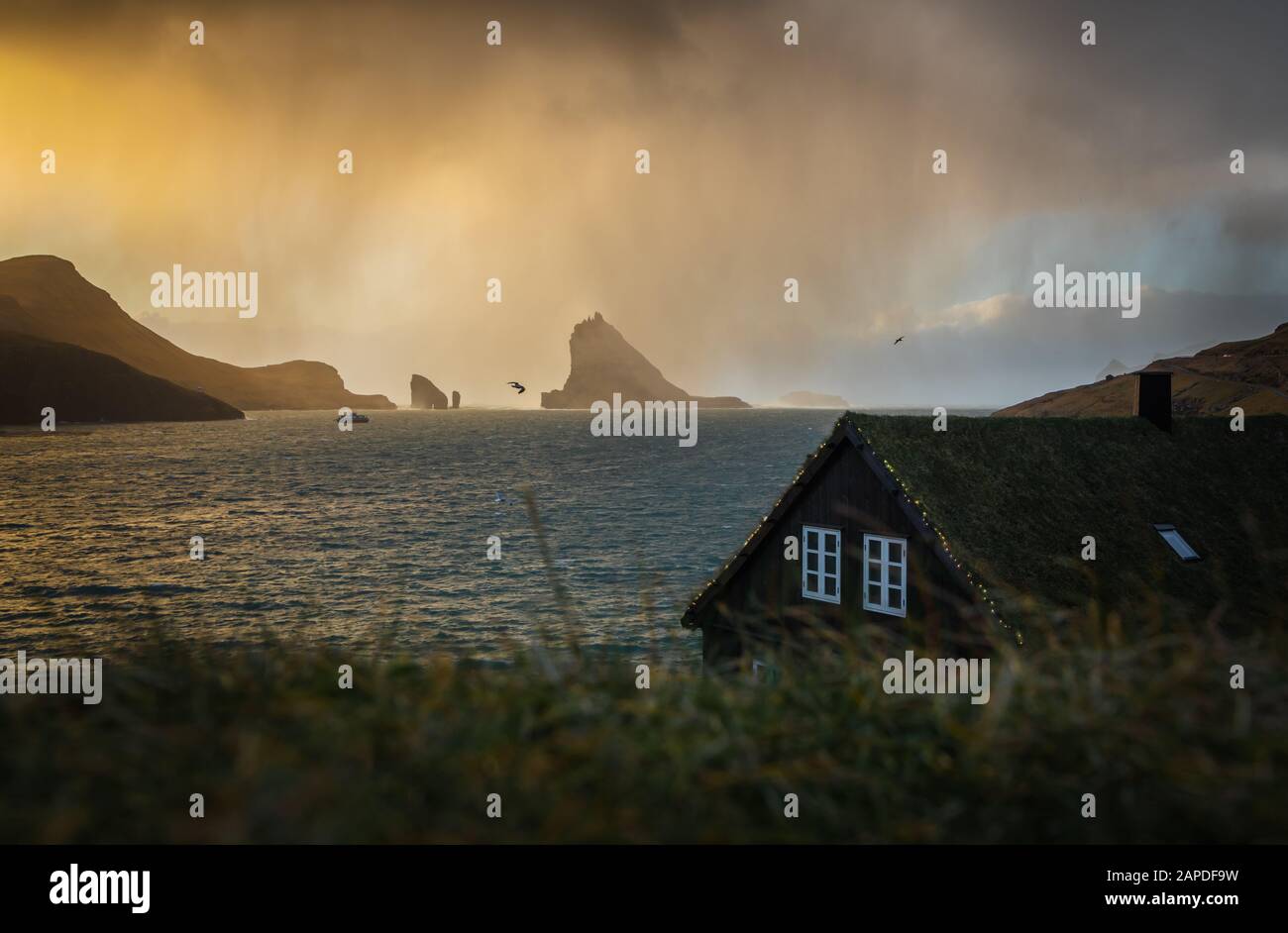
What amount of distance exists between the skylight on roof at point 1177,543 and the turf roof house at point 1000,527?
111 millimetres

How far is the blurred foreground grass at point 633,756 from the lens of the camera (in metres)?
3.68

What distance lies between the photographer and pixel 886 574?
20344mm

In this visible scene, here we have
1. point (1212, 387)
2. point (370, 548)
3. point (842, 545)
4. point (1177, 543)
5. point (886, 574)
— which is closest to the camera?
point (886, 574)

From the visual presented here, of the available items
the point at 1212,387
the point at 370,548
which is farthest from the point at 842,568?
the point at 1212,387

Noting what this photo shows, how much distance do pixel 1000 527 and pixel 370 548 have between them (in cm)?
5484

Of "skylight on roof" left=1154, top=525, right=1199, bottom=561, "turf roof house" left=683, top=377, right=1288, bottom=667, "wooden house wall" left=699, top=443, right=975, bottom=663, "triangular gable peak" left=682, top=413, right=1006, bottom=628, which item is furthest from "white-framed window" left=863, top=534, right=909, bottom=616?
"skylight on roof" left=1154, top=525, right=1199, bottom=561

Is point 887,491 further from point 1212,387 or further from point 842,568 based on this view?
point 1212,387

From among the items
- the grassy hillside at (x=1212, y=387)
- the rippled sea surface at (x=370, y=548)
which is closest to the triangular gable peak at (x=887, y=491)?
the rippled sea surface at (x=370, y=548)

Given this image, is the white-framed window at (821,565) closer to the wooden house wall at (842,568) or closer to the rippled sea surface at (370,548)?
the wooden house wall at (842,568)

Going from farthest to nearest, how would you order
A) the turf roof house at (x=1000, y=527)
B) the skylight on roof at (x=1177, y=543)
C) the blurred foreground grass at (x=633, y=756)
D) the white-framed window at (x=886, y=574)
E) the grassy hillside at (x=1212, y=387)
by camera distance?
the grassy hillside at (x=1212, y=387), the skylight on roof at (x=1177, y=543), the white-framed window at (x=886, y=574), the turf roof house at (x=1000, y=527), the blurred foreground grass at (x=633, y=756)

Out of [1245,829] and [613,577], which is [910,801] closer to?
[1245,829]
